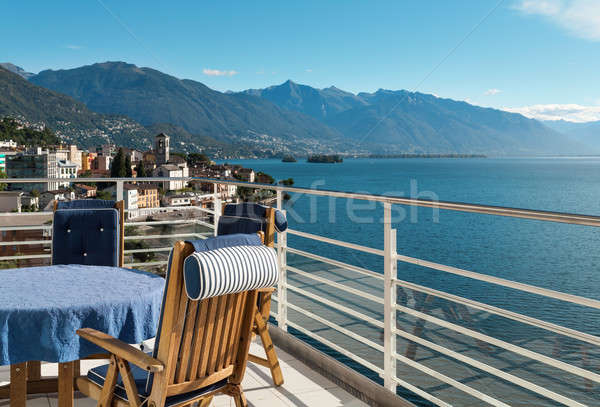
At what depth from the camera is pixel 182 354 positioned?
1.55m

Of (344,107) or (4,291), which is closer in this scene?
(4,291)

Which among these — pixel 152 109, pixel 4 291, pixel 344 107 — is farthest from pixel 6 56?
pixel 344 107

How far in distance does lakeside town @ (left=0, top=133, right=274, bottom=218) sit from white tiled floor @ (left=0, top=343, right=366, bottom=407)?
1958 millimetres

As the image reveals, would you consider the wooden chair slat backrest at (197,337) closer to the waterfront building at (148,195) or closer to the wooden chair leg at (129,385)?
the wooden chair leg at (129,385)

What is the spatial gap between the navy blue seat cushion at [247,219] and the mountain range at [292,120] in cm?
5506

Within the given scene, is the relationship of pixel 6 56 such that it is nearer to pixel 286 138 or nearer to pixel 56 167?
pixel 286 138

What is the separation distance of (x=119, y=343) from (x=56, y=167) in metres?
24.6

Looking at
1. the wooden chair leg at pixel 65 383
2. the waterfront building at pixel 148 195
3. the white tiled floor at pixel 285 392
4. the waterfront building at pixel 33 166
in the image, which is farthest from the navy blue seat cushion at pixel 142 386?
the waterfront building at pixel 33 166

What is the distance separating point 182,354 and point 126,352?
0.54 ft

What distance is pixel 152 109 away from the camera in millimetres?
78438

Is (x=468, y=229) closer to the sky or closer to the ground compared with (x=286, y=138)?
closer to the ground

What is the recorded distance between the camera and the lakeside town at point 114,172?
24.3ft

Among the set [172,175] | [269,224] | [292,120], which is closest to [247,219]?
[269,224]

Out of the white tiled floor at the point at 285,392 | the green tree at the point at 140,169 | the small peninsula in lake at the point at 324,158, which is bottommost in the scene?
the white tiled floor at the point at 285,392
